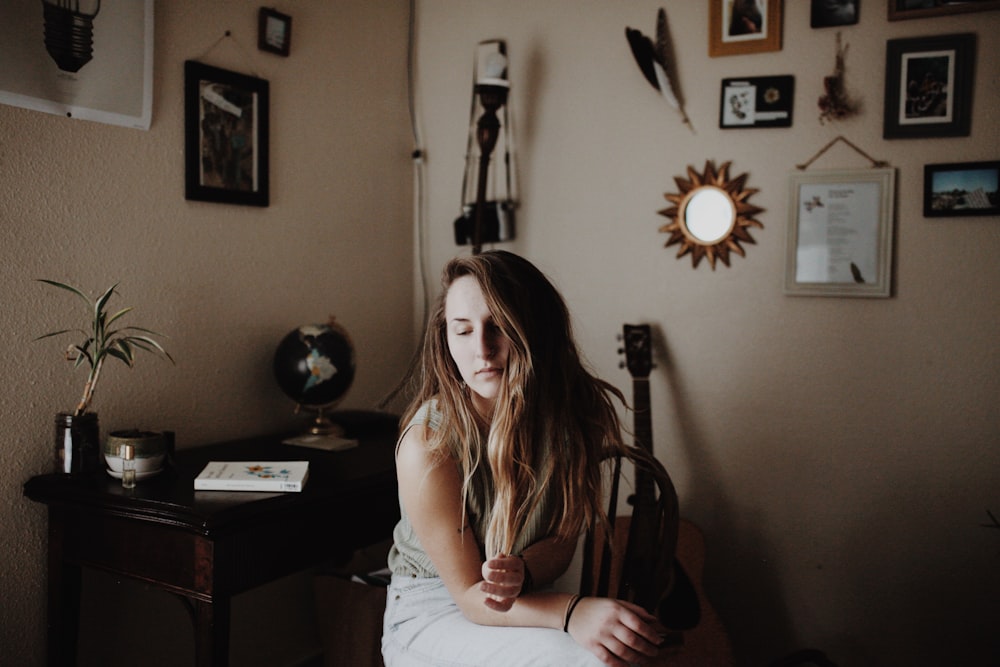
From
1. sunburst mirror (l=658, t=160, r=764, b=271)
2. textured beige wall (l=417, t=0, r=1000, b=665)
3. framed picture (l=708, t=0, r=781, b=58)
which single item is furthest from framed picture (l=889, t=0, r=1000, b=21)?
sunburst mirror (l=658, t=160, r=764, b=271)

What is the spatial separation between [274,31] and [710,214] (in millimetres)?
1358

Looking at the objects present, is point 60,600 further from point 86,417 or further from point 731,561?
point 731,561

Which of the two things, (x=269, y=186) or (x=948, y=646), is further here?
(x=269, y=186)

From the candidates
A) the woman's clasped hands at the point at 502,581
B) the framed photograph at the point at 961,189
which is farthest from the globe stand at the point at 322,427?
the framed photograph at the point at 961,189

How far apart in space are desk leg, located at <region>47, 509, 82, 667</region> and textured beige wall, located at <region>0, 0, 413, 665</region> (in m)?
0.06

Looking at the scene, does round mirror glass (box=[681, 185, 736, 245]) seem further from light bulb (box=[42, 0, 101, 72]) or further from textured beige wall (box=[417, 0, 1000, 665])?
light bulb (box=[42, 0, 101, 72])

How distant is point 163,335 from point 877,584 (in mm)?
2030

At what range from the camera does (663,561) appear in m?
1.56

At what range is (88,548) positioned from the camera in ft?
5.60

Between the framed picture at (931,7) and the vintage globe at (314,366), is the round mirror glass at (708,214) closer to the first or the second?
the framed picture at (931,7)

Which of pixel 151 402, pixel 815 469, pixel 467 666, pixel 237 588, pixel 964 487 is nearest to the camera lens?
pixel 467 666

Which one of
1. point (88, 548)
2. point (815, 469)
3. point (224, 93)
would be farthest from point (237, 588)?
point (815, 469)

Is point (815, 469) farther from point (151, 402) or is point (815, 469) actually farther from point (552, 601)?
point (151, 402)

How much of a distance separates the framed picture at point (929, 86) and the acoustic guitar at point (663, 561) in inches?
35.0
